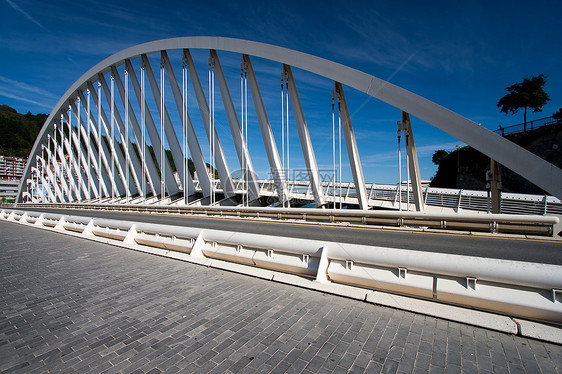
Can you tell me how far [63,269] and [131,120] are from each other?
91.5 feet

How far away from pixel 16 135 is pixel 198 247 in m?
173

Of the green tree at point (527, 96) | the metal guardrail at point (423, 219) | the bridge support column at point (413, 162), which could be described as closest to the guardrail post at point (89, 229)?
the metal guardrail at point (423, 219)

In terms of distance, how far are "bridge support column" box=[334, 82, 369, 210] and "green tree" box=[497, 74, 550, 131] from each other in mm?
50147

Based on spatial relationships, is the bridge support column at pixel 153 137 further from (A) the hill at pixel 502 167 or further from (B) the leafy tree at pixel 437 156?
(B) the leafy tree at pixel 437 156

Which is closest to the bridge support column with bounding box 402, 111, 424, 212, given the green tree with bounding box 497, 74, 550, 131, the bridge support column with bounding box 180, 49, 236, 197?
the bridge support column with bounding box 180, 49, 236, 197

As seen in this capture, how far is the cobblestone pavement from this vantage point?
265 centimetres

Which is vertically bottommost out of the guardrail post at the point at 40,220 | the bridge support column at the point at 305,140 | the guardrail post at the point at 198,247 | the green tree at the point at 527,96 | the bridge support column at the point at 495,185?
the guardrail post at the point at 40,220

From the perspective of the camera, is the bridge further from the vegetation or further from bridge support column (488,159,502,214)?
the vegetation

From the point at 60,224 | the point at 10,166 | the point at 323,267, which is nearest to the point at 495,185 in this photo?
the point at 323,267

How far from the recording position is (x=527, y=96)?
4769 cm

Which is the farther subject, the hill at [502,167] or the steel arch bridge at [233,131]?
the hill at [502,167]

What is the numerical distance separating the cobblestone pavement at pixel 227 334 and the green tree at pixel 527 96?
62.2 meters

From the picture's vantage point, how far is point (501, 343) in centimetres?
293

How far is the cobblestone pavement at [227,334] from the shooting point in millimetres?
2650
